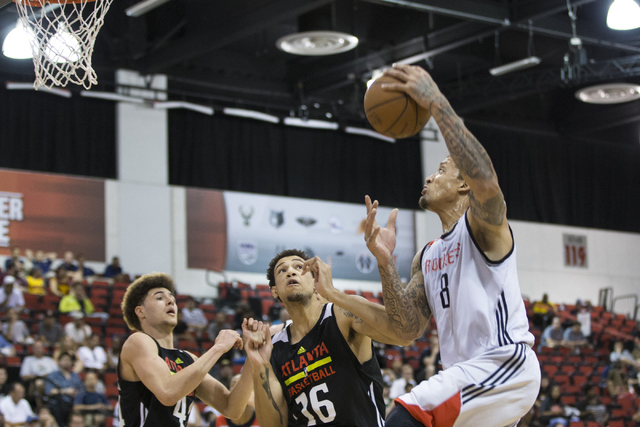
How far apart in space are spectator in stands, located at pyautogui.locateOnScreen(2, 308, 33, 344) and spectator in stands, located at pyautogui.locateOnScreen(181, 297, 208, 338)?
328 cm

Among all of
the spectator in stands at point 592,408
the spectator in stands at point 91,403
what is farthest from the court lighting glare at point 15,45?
the spectator in stands at point 592,408

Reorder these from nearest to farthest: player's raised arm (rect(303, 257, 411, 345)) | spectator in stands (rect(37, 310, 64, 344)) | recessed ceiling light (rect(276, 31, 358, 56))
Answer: player's raised arm (rect(303, 257, 411, 345)), spectator in stands (rect(37, 310, 64, 344)), recessed ceiling light (rect(276, 31, 358, 56))

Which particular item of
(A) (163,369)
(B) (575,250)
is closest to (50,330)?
(A) (163,369)

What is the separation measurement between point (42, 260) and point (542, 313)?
1266 centimetres

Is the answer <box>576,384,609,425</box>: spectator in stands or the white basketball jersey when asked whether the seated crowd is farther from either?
the white basketball jersey

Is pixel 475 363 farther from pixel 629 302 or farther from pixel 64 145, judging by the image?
pixel 629 302

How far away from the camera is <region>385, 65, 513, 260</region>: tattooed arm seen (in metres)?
3.25

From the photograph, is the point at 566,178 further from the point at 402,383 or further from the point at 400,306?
the point at 400,306

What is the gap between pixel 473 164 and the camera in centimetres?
325

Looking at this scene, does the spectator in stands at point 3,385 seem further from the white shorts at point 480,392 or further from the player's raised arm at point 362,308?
the white shorts at point 480,392

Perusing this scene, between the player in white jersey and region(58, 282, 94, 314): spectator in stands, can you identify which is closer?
the player in white jersey

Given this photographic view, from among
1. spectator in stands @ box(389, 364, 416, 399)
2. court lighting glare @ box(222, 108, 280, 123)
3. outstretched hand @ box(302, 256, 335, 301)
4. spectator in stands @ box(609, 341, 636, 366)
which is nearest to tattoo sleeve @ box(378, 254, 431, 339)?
outstretched hand @ box(302, 256, 335, 301)

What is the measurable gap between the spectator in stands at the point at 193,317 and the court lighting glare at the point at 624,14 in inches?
361

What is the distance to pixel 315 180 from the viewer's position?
70.4ft
